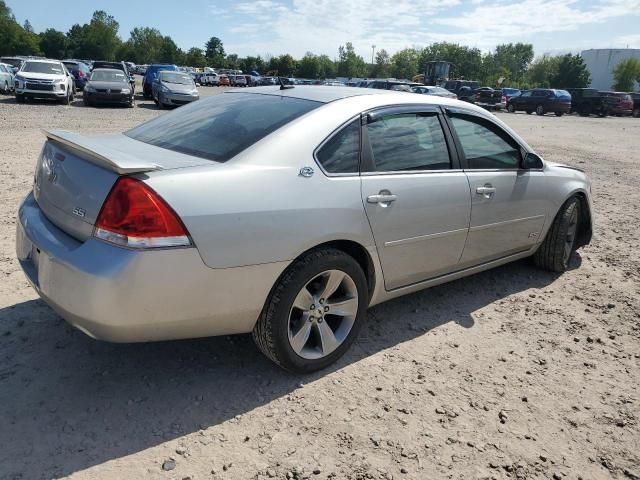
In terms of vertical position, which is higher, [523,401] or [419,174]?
[419,174]

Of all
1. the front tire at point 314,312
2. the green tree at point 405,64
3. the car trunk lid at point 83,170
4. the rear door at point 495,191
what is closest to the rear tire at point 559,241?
the rear door at point 495,191

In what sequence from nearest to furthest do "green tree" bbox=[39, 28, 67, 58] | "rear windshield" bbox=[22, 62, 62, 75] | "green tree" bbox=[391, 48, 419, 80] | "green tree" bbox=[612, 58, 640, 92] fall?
"rear windshield" bbox=[22, 62, 62, 75] → "green tree" bbox=[612, 58, 640, 92] → "green tree" bbox=[39, 28, 67, 58] → "green tree" bbox=[391, 48, 419, 80]

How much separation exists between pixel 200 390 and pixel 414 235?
1.58 m

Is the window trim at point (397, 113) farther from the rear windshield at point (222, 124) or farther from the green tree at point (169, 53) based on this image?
the green tree at point (169, 53)

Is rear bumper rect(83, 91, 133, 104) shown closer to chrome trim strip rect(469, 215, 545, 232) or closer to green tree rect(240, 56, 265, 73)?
chrome trim strip rect(469, 215, 545, 232)

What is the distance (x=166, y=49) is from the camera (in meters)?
108

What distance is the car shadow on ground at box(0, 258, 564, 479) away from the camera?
2385 mm

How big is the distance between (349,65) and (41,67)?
358ft

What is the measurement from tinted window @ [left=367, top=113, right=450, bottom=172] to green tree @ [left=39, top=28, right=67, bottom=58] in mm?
Result: 111844

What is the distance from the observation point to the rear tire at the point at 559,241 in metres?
4.69

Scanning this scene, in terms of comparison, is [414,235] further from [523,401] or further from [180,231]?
[180,231]

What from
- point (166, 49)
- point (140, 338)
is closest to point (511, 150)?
point (140, 338)

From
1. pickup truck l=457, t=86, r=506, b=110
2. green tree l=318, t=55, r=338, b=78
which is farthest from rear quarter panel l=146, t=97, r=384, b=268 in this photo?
green tree l=318, t=55, r=338, b=78

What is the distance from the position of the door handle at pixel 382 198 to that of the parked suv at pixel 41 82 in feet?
62.2
